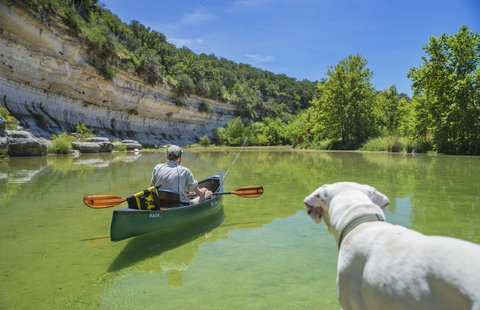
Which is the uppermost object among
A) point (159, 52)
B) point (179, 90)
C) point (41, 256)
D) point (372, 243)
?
point (159, 52)

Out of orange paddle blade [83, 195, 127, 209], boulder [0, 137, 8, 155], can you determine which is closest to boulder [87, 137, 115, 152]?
boulder [0, 137, 8, 155]

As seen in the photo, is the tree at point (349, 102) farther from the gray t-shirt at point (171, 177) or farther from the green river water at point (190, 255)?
the gray t-shirt at point (171, 177)

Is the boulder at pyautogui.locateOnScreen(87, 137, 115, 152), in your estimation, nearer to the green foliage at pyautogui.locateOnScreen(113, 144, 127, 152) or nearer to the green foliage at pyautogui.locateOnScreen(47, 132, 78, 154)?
the green foliage at pyautogui.locateOnScreen(113, 144, 127, 152)

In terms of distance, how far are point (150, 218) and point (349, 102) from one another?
2710 cm

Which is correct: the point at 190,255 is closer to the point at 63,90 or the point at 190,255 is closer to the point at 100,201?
the point at 100,201

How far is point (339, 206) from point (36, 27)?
2419 cm

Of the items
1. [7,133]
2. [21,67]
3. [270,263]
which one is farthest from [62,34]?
[270,263]

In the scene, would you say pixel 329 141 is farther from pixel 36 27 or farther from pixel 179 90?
pixel 36 27

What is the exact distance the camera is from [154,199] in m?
3.72

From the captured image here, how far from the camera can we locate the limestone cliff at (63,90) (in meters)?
17.6

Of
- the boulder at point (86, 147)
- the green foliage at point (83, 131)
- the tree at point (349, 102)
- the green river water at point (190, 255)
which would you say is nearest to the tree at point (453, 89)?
the tree at point (349, 102)

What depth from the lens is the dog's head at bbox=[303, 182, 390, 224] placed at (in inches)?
68.4

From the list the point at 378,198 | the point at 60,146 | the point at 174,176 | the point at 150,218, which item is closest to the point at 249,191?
the point at 174,176

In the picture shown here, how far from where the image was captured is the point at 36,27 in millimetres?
18344
